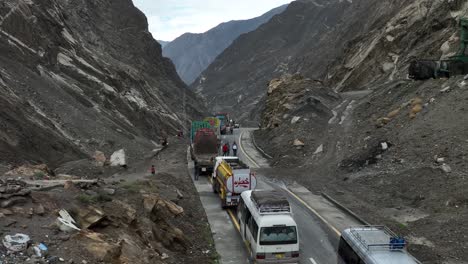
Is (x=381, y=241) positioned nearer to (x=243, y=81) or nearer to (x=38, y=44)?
(x=38, y=44)

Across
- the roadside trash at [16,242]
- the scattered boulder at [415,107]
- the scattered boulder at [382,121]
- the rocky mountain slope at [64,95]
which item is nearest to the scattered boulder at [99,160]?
the rocky mountain slope at [64,95]

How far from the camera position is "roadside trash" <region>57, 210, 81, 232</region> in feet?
48.6

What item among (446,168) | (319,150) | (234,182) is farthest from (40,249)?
(319,150)

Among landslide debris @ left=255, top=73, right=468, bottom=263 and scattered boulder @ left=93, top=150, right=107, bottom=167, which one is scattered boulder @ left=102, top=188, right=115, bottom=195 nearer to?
landslide debris @ left=255, top=73, right=468, bottom=263

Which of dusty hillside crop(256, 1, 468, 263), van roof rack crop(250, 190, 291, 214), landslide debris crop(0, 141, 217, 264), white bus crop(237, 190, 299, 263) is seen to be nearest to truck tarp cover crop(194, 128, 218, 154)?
dusty hillside crop(256, 1, 468, 263)

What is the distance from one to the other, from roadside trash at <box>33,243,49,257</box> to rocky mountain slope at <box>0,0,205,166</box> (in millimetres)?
16103

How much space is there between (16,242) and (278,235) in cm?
914

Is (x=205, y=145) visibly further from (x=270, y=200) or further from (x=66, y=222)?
(x=66, y=222)

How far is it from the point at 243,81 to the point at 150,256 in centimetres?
18436

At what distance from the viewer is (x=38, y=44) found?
2025 inches

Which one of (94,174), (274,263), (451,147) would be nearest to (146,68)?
(94,174)

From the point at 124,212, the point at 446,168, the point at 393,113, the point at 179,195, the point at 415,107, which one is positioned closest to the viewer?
the point at 124,212

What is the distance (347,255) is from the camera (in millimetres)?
17016

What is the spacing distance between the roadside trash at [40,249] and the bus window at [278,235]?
25.7 ft
